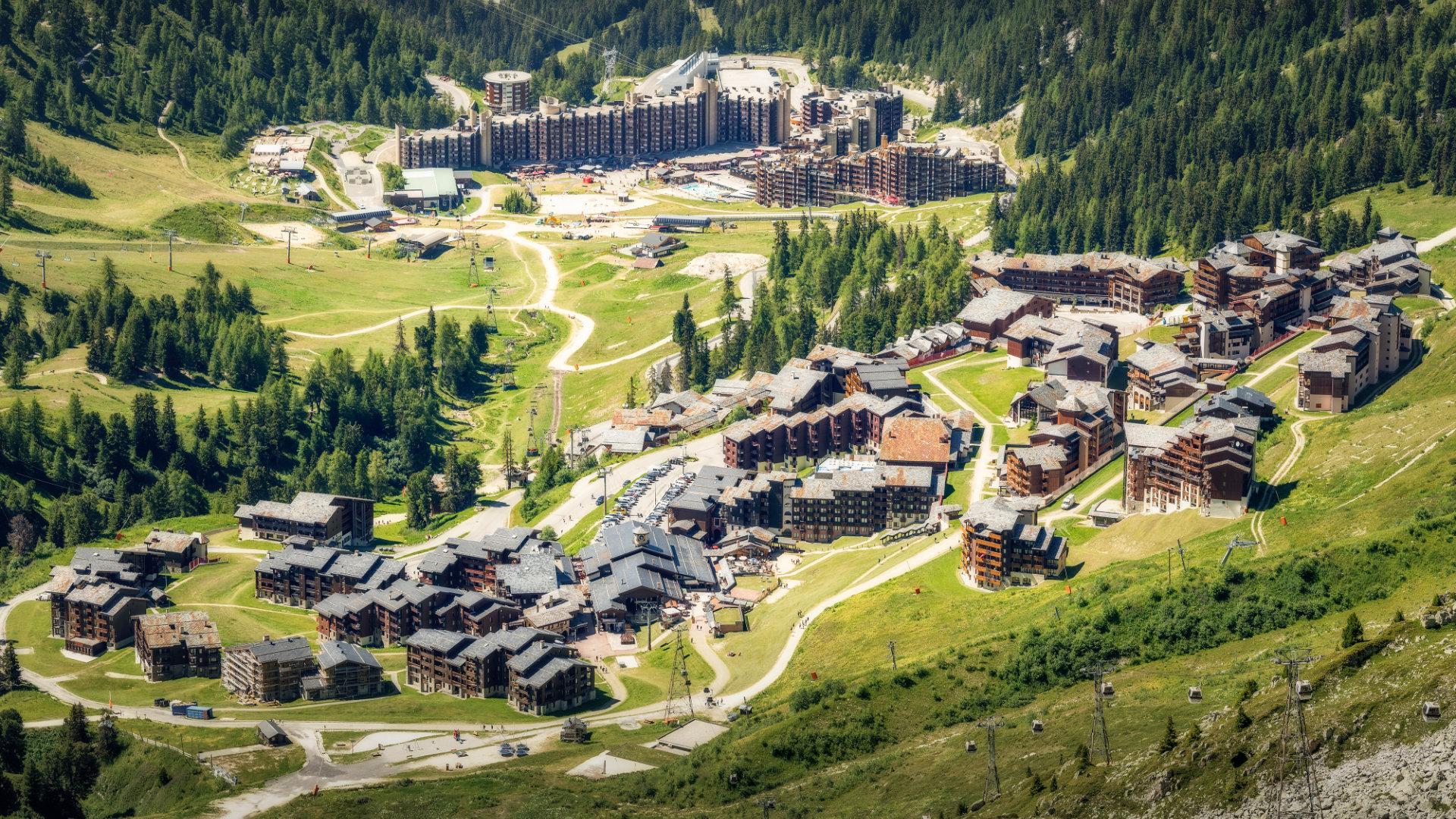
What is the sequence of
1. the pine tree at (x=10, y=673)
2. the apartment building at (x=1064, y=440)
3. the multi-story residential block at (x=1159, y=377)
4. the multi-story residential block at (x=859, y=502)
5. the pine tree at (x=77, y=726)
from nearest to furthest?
the pine tree at (x=77, y=726) < the pine tree at (x=10, y=673) < the apartment building at (x=1064, y=440) < the multi-story residential block at (x=859, y=502) < the multi-story residential block at (x=1159, y=377)

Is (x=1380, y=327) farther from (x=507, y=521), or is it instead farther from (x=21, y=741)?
(x=21, y=741)

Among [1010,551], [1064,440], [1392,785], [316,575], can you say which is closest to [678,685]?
[1010,551]

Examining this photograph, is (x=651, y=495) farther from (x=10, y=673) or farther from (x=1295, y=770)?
(x=1295, y=770)

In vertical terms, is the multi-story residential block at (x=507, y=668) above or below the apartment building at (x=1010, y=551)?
below

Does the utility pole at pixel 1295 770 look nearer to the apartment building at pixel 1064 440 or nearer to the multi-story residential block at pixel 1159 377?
the apartment building at pixel 1064 440

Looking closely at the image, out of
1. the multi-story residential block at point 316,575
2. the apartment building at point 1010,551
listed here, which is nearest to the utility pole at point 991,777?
the apartment building at point 1010,551

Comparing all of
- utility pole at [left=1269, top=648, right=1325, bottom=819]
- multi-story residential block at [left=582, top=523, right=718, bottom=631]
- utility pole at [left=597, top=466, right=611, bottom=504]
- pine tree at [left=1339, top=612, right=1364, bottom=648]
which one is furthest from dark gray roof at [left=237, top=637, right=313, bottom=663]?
utility pole at [left=1269, top=648, right=1325, bottom=819]
